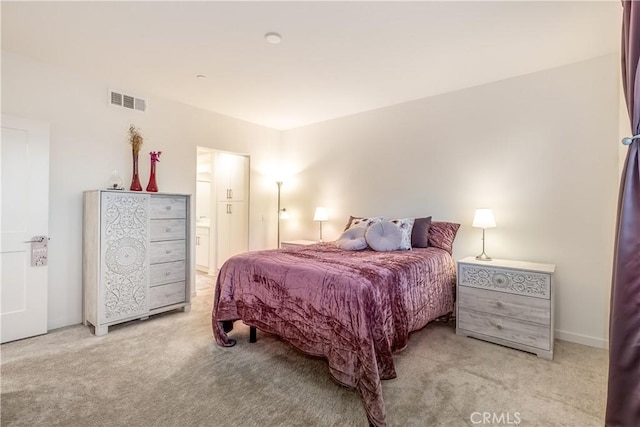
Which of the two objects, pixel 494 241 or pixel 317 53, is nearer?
pixel 317 53

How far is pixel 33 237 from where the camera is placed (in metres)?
2.64

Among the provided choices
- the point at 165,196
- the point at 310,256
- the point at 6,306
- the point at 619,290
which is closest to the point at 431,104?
the point at 310,256

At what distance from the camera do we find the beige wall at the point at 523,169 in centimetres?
254

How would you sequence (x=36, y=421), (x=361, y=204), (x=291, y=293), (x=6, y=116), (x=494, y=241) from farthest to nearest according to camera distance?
(x=361, y=204) < (x=494, y=241) < (x=6, y=116) < (x=291, y=293) < (x=36, y=421)

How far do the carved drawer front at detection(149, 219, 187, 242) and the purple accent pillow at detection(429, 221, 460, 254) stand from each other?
2745 mm

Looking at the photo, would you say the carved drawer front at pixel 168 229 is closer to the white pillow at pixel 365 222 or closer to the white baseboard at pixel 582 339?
the white pillow at pixel 365 222

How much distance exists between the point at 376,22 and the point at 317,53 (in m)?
0.59

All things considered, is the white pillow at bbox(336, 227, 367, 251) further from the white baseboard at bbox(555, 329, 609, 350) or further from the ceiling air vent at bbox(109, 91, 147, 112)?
the ceiling air vent at bbox(109, 91, 147, 112)

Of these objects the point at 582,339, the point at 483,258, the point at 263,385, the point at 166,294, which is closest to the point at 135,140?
the point at 166,294

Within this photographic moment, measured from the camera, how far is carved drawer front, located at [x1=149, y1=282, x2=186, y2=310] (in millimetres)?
3084

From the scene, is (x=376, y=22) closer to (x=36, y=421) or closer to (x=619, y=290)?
(x=619, y=290)

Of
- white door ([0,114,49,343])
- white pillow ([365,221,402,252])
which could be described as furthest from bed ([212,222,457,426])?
white door ([0,114,49,343])

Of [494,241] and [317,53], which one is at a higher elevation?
[317,53]

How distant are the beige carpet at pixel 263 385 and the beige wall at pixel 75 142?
65cm
